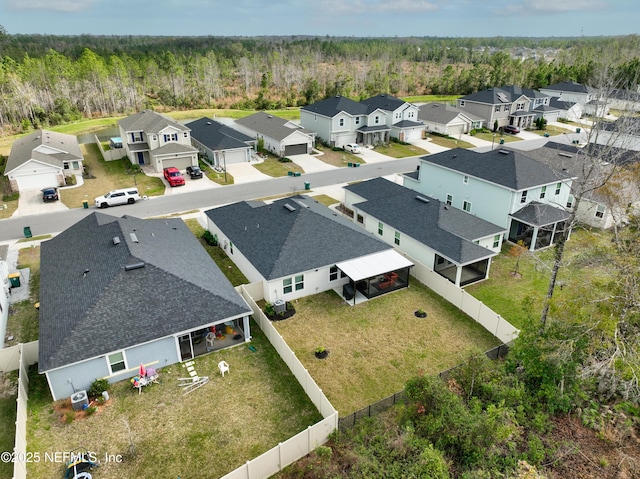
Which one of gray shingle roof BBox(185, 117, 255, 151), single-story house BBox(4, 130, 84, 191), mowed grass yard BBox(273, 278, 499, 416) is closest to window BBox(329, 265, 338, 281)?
mowed grass yard BBox(273, 278, 499, 416)

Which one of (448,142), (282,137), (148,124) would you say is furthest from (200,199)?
(448,142)

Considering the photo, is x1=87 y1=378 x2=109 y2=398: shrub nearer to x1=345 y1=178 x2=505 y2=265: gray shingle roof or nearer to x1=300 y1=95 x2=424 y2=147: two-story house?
x1=345 y1=178 x2=505 y2=265: gray shingle roof

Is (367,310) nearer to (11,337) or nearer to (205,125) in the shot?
(11,337)

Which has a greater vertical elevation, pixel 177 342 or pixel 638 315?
pixel 638 315

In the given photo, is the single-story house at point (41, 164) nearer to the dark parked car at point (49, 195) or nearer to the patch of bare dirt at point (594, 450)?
the dark parked car at point (49, 195)

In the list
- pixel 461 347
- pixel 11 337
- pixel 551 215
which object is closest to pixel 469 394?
pixel 461 347

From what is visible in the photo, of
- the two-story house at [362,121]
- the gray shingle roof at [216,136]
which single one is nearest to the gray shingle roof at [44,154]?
the gray shingle roof at [216,136]
